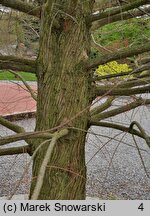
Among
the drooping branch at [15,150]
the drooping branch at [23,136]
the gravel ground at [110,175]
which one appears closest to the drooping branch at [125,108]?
the drooping branch at [15,150]

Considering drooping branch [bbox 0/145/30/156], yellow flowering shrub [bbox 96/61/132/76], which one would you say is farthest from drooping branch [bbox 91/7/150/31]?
drooping branch [bbox 0/145/30/156]

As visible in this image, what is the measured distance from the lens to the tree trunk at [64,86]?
1313 mm

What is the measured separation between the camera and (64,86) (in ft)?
4.34

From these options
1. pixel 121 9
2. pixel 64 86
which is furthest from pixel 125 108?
pixel 121 9

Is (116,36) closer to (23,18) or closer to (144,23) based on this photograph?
(144,23)

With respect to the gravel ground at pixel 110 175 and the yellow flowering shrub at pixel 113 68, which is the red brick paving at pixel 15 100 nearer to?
the yellow flowering shrub at pixel 113 68

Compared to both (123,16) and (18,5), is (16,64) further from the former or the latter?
(123,16)

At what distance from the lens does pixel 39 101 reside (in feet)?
4.52

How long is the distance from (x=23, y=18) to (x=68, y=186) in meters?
0.65

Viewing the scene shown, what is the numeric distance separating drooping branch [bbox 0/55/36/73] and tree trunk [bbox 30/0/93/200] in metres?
0.03

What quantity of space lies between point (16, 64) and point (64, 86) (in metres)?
0.17

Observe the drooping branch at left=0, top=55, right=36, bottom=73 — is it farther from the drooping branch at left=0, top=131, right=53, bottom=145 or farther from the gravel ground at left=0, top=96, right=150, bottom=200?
the gravel ground at left=0, top=96, right=150, bottom=200

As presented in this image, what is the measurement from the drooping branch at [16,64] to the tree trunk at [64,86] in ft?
0.10

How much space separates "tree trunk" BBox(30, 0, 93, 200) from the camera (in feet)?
4.31
